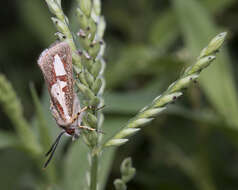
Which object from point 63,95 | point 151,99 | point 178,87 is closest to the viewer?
point 178,87

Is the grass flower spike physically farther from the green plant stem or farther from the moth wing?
the moth wing

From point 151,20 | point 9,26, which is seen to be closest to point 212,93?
point 151,20

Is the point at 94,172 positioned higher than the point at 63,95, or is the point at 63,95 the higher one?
the point at 63,95

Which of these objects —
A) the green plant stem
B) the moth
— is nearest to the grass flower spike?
the green plant stem

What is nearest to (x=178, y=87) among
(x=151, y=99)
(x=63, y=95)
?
(x=63, y=95)

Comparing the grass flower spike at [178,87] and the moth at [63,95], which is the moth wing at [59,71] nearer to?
the moth at [63,95]

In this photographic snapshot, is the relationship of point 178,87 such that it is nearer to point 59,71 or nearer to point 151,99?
point 59,71

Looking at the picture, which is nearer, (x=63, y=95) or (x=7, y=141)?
(x=63, y=95)

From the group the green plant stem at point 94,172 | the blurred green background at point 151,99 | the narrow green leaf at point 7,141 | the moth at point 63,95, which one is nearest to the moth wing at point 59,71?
the moth at point 63,95
